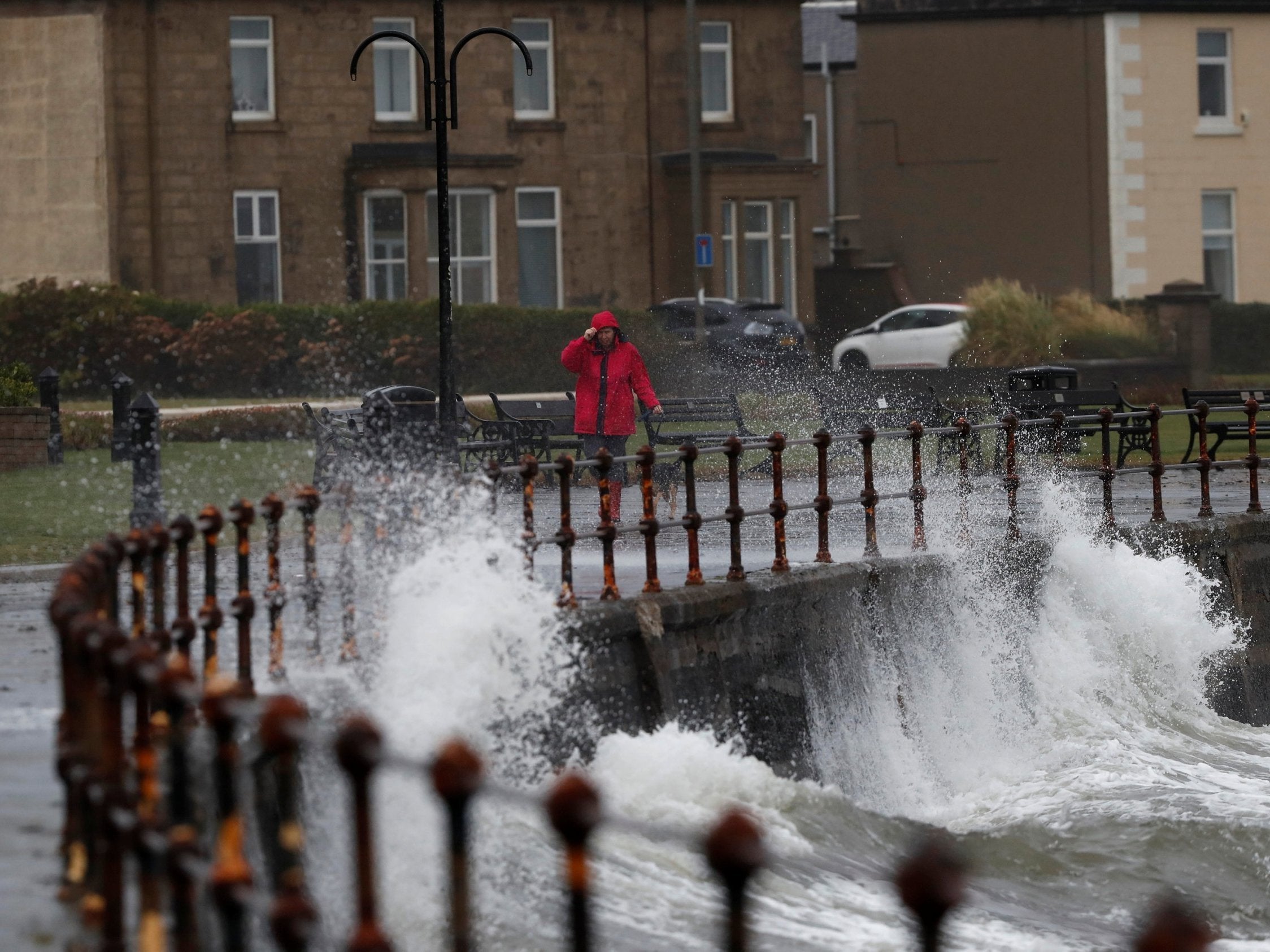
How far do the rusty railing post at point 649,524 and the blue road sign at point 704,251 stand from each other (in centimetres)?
2423

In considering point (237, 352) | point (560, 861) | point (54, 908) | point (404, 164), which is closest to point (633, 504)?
point (560, 861)

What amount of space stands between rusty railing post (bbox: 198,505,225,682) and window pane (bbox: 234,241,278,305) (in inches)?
1115

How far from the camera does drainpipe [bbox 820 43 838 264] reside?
4556 cm

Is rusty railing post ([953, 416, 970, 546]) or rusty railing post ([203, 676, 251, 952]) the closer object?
rusty railing post ([203, 676, 251, 952])

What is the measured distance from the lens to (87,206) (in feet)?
113

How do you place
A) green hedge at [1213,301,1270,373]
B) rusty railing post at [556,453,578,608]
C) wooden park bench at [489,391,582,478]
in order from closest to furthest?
rusty railing post at [556,453,578,608], wooden park bench at [489,391,582,478], green hedge at [1213,301,1270,373]

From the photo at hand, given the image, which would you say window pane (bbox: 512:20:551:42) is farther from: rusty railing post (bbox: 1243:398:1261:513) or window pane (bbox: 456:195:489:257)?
rusty railing post (bbox: 1243:398:1261:513)

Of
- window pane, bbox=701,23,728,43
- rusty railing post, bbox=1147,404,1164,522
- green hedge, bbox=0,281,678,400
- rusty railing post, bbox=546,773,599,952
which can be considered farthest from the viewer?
window pane, bbox=701,23,728,43

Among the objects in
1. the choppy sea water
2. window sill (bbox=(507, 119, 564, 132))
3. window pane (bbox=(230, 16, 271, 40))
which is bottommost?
Result: the choppy sea water

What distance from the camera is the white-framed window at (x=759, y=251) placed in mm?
38562

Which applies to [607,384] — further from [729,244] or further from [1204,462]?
[729,244]

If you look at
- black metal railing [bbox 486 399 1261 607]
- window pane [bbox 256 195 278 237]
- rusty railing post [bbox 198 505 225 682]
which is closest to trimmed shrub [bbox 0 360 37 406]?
black metal railing [bbox 486 399 1261 607]

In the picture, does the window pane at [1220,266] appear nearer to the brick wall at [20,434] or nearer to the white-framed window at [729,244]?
the white-framed window at [729,244]

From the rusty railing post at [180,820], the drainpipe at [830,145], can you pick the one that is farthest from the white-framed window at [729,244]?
the rusty railing post at [180,820]
